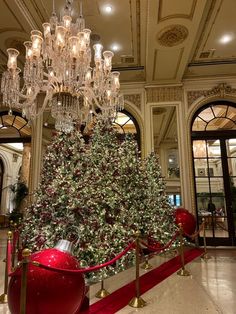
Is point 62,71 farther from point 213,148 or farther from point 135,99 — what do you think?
point 213,148

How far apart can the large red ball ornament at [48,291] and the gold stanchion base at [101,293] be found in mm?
1172

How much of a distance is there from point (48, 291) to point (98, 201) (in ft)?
7.63

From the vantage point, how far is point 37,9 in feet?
16.7

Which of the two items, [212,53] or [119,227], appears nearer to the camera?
[119,227]

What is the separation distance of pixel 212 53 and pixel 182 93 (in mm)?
1438

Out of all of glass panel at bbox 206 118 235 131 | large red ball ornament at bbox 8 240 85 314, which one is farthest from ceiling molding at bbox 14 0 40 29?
glass panel at bbox 206 118 235 131

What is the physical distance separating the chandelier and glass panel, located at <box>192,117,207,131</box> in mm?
3418

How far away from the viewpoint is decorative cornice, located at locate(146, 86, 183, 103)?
774 cm

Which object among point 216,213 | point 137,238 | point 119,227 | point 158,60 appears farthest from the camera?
point 216,213

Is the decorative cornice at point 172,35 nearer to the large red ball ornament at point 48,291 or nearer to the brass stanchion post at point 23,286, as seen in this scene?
the large red ball ornament at point 48,291

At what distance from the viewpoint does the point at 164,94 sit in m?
7.78

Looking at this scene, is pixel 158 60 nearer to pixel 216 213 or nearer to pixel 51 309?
pixel 216 213

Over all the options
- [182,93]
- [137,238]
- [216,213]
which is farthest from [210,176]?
[137,238]

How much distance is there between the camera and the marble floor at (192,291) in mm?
3010
